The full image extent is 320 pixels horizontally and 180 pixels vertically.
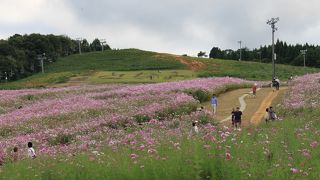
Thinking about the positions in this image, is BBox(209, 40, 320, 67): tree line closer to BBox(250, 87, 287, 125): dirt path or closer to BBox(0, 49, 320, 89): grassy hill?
BBox(0, 49, 320, 89): grassy hill

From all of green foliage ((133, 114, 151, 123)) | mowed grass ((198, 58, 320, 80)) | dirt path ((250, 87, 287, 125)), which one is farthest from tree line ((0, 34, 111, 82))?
green foliage ((133, 114, 151, 123))

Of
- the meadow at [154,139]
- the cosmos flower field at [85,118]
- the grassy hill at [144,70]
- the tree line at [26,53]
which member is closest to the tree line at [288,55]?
the grassy hill at [144,70]

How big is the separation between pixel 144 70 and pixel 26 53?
50331mm

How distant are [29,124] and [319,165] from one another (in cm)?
2449

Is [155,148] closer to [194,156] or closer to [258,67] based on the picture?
[194,156]

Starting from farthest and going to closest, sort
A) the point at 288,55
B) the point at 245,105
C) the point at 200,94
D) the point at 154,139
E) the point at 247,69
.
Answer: the point at 288,55 < the point at 247,69 < the point at 200,94 < the point at 245,105 < the point at 154,139

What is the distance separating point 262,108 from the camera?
1598 inches

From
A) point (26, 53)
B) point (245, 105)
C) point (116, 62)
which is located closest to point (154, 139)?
point (245, 105)

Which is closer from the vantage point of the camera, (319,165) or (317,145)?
(319,165)

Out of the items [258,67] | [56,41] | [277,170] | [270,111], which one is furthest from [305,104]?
[56,41]

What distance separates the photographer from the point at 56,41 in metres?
164

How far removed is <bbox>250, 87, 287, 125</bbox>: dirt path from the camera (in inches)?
1341

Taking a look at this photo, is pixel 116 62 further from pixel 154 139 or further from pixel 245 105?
pixel 154 139

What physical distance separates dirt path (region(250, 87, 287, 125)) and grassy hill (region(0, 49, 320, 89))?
32251 mm
